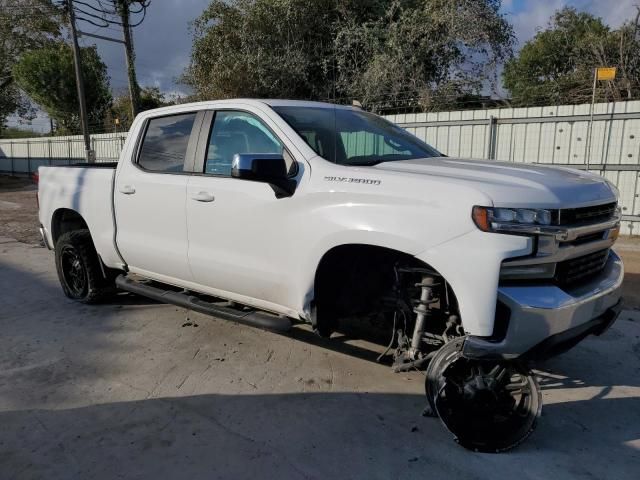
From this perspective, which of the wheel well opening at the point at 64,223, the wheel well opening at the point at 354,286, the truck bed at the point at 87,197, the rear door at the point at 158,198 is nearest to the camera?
the wheel well opening at the point at 354,286

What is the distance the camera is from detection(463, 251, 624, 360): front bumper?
8.64 feet

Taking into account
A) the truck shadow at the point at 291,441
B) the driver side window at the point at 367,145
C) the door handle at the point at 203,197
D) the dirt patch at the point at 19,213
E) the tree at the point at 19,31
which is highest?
the tree at the point at 19,31

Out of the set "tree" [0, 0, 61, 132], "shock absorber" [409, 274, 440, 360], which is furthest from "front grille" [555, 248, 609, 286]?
"tree" [0, 0, 61, 132]

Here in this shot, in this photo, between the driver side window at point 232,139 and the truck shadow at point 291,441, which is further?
the driver side window at point 232,139

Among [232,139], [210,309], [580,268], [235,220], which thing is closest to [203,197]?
[235,220]

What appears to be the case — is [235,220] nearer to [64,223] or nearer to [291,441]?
[291,441]

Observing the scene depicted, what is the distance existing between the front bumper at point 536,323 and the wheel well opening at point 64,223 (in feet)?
15.4

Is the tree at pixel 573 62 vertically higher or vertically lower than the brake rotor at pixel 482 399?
higher

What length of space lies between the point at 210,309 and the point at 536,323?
8.12ft

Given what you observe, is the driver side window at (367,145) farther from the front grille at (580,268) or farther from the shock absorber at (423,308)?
the front grille at (580,268)

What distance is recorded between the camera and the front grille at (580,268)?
2875mm

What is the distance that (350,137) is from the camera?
4.05 m

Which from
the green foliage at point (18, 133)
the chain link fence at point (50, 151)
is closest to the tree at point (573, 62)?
the chain link fence at point (50, 151)

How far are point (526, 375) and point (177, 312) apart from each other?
3.71 m
